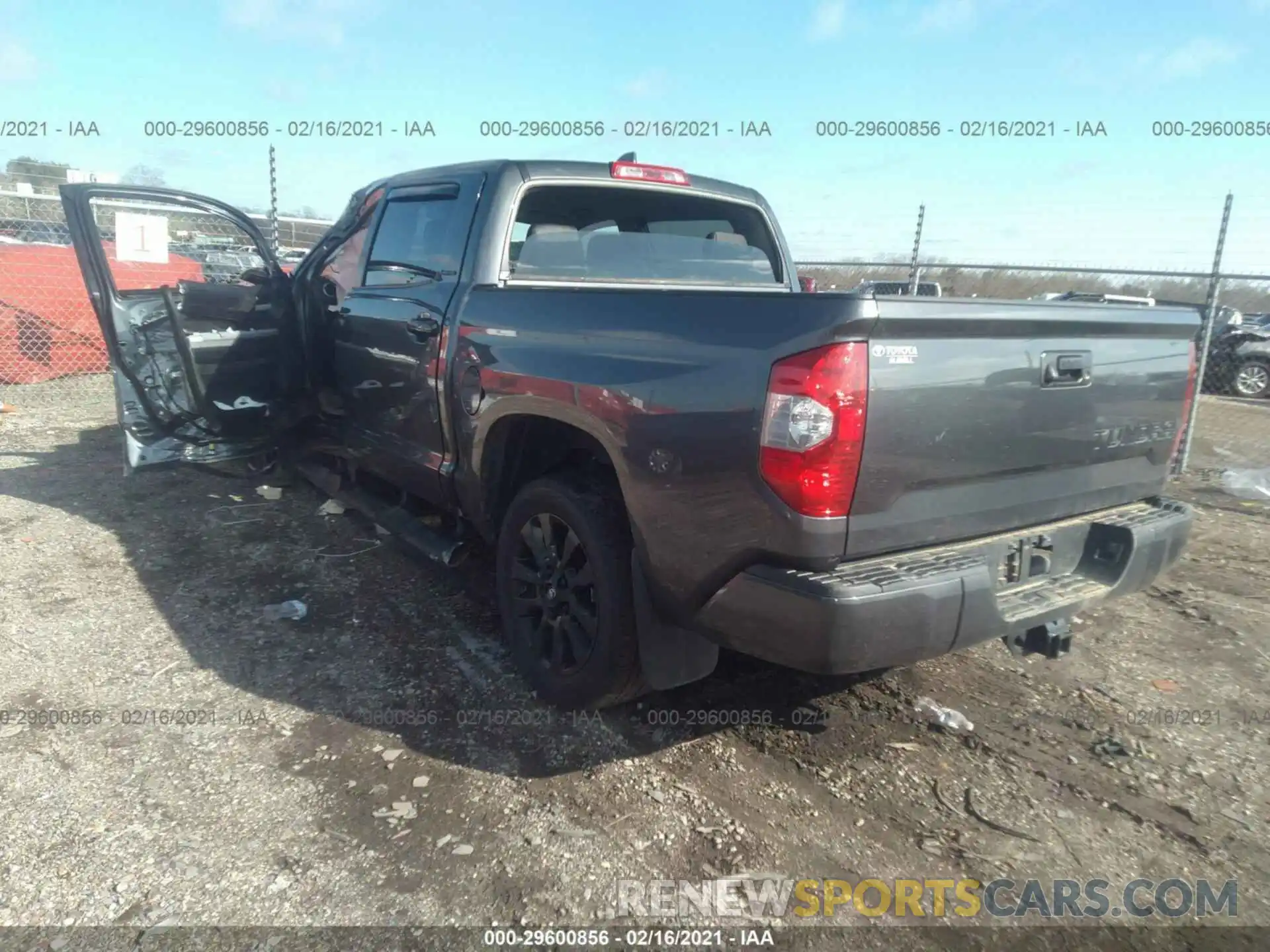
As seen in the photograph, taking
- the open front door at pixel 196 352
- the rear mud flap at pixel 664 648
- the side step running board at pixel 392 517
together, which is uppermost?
the open front door at pixel 196 352

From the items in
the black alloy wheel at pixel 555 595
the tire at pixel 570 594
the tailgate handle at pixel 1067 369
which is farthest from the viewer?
the black alloy wheel at pixel 555 595

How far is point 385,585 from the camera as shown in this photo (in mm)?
4418

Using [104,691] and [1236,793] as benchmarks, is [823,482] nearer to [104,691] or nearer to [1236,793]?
[1236,793]

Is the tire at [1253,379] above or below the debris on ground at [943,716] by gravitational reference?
above

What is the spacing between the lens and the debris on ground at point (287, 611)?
3969 millimetres

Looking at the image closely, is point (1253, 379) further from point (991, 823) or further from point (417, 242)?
point (417, 242)

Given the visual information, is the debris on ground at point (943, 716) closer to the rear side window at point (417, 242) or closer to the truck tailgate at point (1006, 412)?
the truck tailgate at point (1006, 412)

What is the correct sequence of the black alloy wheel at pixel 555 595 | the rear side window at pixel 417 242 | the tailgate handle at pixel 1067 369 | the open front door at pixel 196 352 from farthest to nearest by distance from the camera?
the open front door at pixel 196 352, the rear side window at pixel 417 242, the black alloy wheel at pixel 555 595, the tailgate handle at pixel 1067 369

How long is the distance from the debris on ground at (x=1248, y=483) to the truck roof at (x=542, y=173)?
4.85m

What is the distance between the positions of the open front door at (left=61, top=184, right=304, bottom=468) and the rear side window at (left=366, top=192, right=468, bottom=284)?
4.19 feet

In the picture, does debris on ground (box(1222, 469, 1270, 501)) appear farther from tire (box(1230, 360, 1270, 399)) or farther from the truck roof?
tire (box(1230, 360, 1270, 399))

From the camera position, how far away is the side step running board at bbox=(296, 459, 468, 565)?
382 centimetres

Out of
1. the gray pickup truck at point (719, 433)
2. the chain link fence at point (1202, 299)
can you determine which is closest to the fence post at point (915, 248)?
the chain link fence at point (1202, 299)

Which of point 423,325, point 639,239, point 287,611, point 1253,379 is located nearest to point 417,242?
point 423,325
